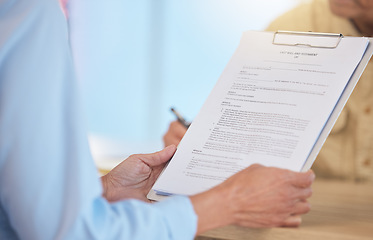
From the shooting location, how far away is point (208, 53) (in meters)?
3.94

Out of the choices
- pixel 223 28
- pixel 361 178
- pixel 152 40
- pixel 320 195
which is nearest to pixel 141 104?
pixel 152 40

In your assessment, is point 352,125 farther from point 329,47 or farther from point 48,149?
point 48,149

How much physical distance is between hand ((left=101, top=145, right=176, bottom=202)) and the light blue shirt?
0.31 meters

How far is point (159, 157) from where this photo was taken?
113cm

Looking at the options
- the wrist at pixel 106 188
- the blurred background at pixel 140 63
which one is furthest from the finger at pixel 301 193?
the blurred background at pixel 140 63

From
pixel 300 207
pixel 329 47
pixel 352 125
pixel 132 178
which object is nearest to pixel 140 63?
pixel 352 125

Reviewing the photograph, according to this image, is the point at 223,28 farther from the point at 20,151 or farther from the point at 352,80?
the point at 20,151

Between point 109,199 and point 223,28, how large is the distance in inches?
115

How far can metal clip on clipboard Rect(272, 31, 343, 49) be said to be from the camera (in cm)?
109

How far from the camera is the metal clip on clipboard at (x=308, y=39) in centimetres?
109

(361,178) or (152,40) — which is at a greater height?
(152,40)

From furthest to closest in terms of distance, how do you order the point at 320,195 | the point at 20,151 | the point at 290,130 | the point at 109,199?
1. the point at 320,195
2. the point at 109,199
3. the point at 290,130
4. the point at 20,151

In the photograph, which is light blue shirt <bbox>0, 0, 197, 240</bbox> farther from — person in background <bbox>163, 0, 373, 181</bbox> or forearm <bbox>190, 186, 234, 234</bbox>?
person in background <bbox>163, 0, 373, 181</bbox>

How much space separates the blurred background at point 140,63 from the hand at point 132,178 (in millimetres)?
2796
